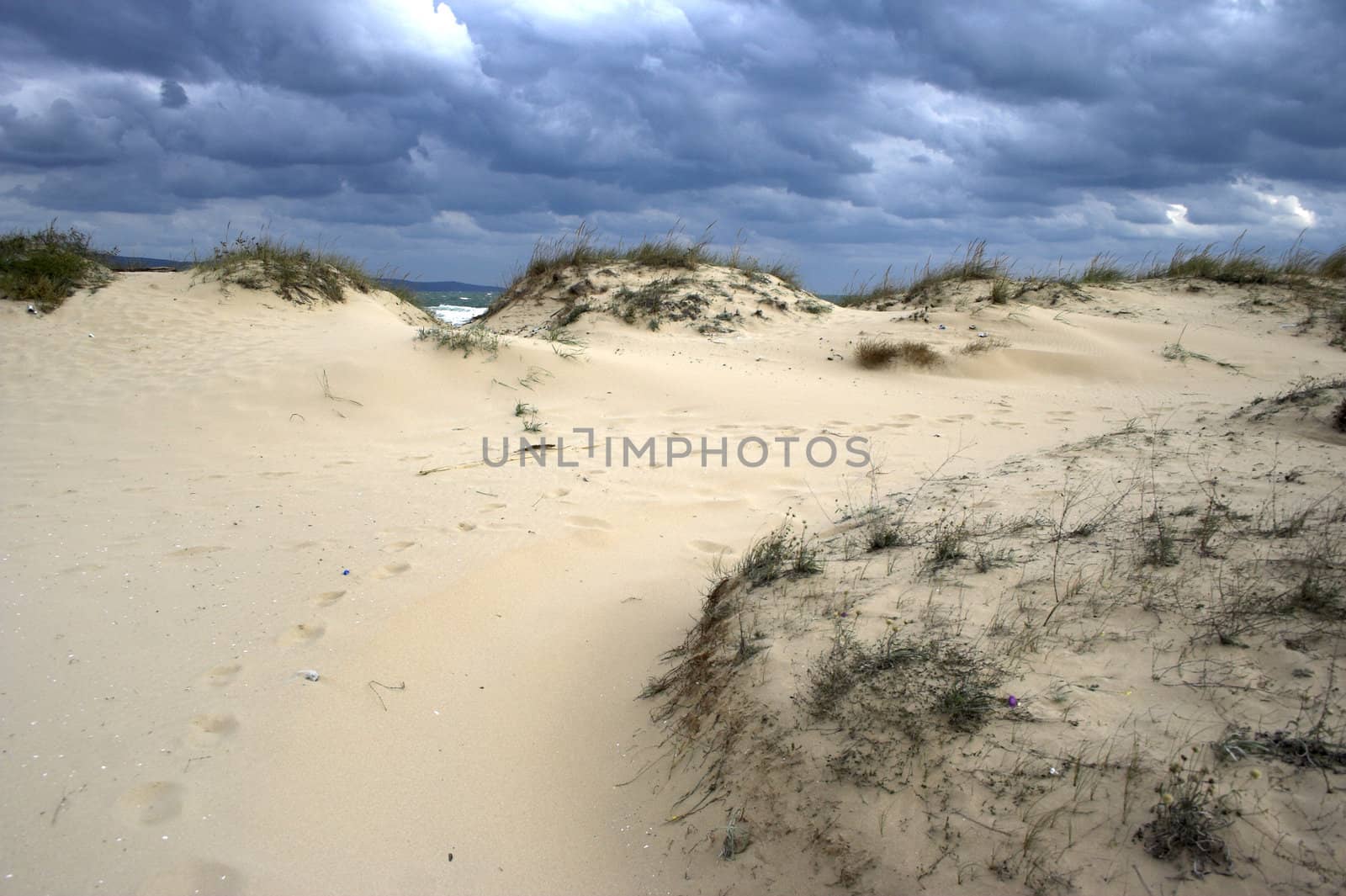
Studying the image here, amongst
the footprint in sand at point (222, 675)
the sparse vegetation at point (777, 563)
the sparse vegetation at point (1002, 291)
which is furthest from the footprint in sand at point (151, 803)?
the sparse vegetation at point (1002, 291)

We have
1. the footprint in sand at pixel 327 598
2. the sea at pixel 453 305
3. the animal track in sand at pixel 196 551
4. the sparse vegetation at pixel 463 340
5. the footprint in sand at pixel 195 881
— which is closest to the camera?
the footprint in sand at pixel 195 881

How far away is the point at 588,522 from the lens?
4.88 metres

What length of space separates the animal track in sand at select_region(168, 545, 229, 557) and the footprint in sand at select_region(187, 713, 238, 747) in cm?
173

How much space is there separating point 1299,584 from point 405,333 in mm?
9534

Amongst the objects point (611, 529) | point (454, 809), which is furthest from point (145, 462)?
point (454, 809)

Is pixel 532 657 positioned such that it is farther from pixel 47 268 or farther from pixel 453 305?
pixel 453 305

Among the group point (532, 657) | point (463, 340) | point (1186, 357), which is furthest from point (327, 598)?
point (1186, 357)

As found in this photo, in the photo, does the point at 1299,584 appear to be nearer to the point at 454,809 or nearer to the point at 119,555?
the point at 454,809

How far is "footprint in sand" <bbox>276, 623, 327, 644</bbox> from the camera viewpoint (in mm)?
3336

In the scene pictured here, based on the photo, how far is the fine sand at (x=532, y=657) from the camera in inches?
74.3

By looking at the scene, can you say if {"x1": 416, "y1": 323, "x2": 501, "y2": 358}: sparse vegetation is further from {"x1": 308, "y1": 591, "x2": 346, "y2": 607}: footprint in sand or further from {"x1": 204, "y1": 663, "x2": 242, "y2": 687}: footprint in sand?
{"x1": 204, "y1": 663, "x2": 242, "y2": 687}: footprint in sand

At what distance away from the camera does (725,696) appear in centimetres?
247

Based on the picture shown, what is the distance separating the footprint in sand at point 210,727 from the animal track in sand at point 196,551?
1729mm

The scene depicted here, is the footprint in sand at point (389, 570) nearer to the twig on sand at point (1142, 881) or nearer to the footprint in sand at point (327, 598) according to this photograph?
the footprint in sand at point (327, 598)
